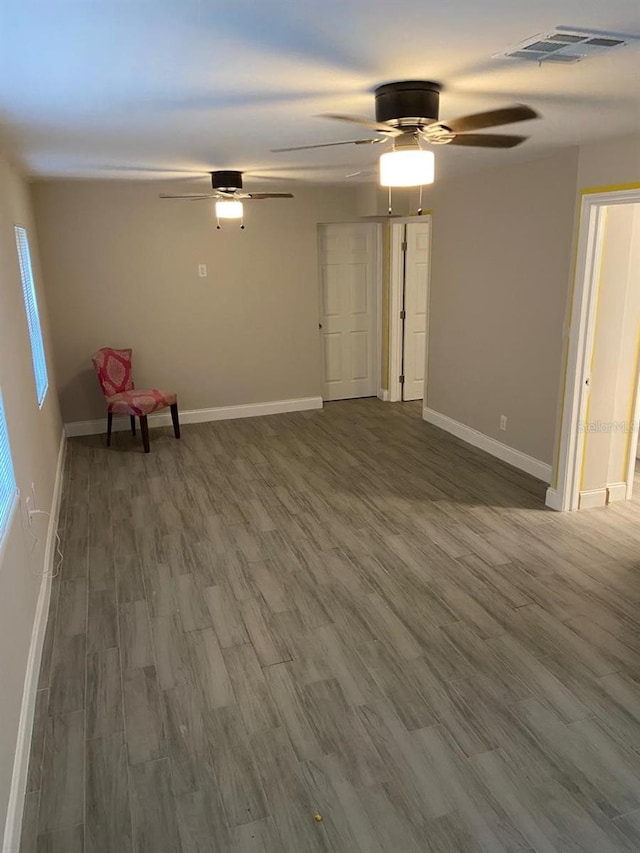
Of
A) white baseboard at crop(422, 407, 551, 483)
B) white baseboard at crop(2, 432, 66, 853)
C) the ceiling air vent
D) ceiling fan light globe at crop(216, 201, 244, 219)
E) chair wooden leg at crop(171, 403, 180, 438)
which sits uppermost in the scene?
the ceiling air vent

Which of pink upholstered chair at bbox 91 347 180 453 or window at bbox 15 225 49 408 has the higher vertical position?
window at bbox 15 225 49 408

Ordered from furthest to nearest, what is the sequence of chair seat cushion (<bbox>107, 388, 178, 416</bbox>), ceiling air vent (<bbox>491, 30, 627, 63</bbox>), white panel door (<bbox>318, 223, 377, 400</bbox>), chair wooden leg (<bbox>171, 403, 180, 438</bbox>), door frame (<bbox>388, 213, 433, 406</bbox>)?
white panel door (<bbox>318, 223, 377, 400</bbox>) → door frame (<bbox>388, 213, 433, 406</bbox>) → chair wooden leg (<bbox>171, 403, 180, 438</bbox>) → chair seat cushion (<bbox>107, 388, 178, 416</bbox>) → ceiling air vent (<bbox>491, 30, 627, 63</bbox>)

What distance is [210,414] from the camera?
6.69 m

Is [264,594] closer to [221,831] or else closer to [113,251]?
[221,831]

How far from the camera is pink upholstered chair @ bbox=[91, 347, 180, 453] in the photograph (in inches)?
221

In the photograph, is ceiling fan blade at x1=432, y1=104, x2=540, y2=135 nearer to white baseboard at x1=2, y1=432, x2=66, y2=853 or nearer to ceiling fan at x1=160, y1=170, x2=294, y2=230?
ceiling fan at x1=160, y1=170, x2=294, y2=230

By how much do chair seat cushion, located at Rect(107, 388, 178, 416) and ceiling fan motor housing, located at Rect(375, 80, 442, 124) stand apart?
13.1ft

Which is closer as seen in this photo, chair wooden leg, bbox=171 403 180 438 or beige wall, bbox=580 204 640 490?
beige wall, bbox=580 204 640 490

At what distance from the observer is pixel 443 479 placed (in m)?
4.95

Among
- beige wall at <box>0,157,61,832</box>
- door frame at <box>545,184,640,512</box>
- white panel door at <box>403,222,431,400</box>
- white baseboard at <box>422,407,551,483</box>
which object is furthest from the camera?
white panel door at <box>403,222,431,400</box>

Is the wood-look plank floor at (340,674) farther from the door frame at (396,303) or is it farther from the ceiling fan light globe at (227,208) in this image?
the door frame at (396,303)

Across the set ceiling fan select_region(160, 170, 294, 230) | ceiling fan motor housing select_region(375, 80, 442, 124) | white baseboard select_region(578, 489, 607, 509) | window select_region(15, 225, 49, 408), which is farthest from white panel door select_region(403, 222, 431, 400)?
ceiling fan motor housing select_region(375, 80, 442, 124)

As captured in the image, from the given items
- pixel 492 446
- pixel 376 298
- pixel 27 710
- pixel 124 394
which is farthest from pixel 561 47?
pixel 376 298

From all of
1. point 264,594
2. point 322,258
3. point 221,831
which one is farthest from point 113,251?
point 221,831
